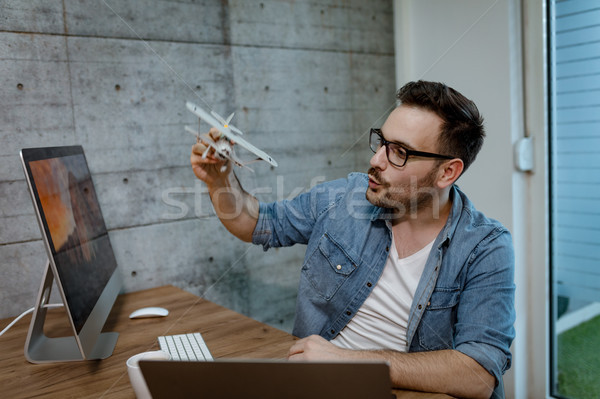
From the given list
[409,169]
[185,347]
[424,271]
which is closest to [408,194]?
[409,169]

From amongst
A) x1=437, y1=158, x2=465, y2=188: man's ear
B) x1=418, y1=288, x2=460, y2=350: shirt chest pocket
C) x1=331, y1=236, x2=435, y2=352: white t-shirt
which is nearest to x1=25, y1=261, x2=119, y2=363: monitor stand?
x1=331, y1=236, x2=435, y2=352: white t-shirt

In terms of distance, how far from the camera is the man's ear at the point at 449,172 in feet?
4.99

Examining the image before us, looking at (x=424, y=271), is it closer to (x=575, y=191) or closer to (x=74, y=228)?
(x=74, y=228)

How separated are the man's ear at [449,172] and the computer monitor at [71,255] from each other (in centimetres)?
107

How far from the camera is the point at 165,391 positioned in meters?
0.80

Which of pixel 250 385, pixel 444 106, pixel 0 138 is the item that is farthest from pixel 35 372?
pixel 444 106

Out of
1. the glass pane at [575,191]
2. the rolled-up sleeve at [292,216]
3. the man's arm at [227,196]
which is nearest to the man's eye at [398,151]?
the rolled-up sleeve at [292,216]

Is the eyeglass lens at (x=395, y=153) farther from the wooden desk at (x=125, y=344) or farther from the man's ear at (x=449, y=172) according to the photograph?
the wooden desk at (x=125, y=344)

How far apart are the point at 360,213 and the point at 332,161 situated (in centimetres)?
101

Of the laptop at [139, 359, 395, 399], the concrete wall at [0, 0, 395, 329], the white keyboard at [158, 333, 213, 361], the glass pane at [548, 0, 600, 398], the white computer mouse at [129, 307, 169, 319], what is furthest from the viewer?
the glass pane at [548, 0, 600, 398]

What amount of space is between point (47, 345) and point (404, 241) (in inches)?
43.5

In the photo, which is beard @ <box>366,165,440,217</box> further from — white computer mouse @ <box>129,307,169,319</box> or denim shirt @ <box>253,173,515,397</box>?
white computer mouse @ <box>129,307,169,319</box>

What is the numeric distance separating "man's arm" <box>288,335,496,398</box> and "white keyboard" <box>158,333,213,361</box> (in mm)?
244

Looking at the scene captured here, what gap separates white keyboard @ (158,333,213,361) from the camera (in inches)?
48.6
